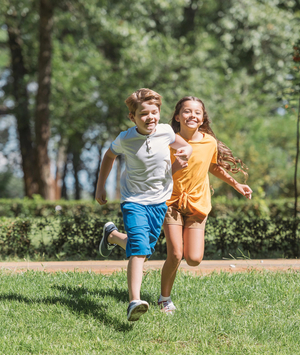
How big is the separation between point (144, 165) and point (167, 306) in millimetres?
1200

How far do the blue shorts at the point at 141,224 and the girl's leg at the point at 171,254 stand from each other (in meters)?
0.21

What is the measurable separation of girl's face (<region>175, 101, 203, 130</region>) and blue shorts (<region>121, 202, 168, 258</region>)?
2.45ft

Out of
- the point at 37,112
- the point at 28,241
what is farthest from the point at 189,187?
the point at 37,112

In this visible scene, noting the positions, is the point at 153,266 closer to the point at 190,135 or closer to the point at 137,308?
the point at 190,135

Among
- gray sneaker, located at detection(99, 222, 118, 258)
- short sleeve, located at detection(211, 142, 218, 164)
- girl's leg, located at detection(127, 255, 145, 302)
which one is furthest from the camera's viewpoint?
gray sneaker, located at detection(99, 222, 118, 258)

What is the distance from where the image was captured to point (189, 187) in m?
3.54

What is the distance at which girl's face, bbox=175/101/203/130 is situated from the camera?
3.50m

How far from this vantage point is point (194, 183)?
11.6ft

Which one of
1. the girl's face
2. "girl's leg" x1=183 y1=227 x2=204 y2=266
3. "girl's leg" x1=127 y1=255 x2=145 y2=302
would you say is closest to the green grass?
"girl's leg" x1=127 y1=255 x2=145 y2=302

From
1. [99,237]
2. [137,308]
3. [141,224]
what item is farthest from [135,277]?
[99,237]

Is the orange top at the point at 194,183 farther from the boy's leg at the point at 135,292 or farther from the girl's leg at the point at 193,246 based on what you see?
the boy's leg at the point at 135,292

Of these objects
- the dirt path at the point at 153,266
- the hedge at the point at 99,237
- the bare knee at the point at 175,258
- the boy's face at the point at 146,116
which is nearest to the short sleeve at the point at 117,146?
the boy's face at the point at 146,116

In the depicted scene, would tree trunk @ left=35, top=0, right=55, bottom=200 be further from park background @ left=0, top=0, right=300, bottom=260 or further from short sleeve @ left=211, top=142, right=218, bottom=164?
short sleeve @ left=211, top=142, right=218, bottom=164

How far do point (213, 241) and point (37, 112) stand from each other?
8.24 m
